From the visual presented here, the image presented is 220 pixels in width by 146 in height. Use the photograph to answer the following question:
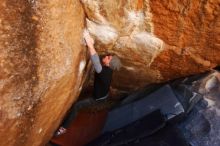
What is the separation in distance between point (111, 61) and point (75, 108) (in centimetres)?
77

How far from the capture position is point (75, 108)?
185 inches

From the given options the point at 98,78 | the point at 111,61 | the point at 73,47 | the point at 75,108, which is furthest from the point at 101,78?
the point at 73,47

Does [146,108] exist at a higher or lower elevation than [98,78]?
lower

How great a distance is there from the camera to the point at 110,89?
4895 millimetres

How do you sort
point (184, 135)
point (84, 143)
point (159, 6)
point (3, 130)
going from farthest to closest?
1. point (84, 143)
2. point (184, 135)
3. point (159, 6)
4. point (3, 130)

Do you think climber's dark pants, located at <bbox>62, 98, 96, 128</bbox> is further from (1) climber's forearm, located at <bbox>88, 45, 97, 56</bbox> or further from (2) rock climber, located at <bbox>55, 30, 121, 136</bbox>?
(1) climber's forearm, located at <bbox>88, 45, 97, 56</bbox>

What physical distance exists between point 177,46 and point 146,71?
1.72ft

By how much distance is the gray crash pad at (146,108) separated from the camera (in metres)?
4.43

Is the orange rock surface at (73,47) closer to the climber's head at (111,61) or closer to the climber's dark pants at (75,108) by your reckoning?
the climber's head at (111,61)

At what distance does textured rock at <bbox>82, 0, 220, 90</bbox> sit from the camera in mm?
3680

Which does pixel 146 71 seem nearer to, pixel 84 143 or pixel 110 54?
pixel 110 54

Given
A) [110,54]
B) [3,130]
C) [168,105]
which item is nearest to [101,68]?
[110,54]

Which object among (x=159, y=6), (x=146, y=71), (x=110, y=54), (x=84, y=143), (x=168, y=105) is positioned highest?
(x=159, y=6)

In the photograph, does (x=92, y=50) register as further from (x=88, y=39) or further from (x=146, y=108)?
(x=146, y=108)
